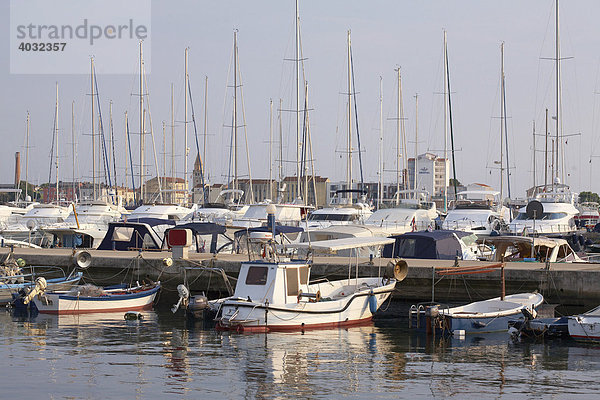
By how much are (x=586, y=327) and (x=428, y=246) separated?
10.1 m

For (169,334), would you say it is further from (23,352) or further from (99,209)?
(99,209)

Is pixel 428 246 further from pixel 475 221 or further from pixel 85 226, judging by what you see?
pixel 85 226

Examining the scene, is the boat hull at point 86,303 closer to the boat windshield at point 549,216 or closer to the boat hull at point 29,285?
the boat hull at point 29,285

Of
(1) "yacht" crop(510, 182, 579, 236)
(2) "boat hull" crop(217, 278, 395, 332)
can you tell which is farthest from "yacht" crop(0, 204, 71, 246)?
(1) "yacht" crop(510, 182, 579, 236)

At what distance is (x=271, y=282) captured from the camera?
23.6 meters

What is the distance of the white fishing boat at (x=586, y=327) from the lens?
21.0m

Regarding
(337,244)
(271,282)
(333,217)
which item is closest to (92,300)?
(271,282)

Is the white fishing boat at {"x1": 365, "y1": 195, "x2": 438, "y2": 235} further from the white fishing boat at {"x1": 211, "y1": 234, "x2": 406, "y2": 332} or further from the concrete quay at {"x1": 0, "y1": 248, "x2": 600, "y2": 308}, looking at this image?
the white fishing boat at {"x1": 211, "y1": 234, "x2": 406, "y2": 332}

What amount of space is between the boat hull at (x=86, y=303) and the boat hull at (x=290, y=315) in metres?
4.09

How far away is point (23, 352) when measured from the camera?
20234 millimetres

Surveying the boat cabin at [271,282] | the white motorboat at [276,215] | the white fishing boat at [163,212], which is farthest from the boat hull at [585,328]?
the white fishing boat at [163,212]

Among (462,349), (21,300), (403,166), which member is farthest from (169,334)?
(403,166)

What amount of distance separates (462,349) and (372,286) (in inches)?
227

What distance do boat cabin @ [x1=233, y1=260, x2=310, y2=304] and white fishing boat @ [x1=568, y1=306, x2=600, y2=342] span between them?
7.72 meters
